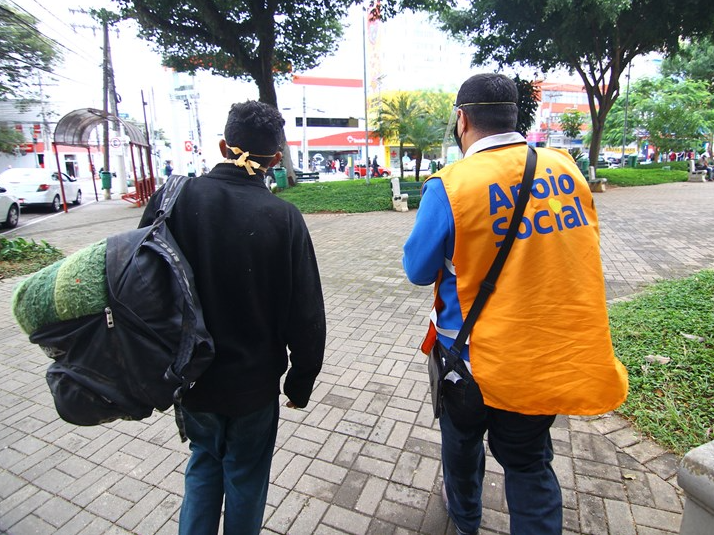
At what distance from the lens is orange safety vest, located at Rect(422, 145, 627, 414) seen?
1.45 m

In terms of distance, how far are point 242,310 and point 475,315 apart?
2.65ft

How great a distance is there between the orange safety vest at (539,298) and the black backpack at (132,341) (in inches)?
36.2

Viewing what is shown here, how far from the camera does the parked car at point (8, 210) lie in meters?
11.4

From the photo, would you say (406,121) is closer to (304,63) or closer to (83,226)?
(304,63)

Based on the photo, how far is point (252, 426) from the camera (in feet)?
5.47

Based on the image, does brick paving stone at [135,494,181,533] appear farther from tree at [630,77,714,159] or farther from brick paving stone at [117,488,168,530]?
tree at [630,77,714,159]

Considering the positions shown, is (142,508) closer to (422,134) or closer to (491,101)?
(491,101)

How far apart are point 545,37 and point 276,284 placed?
18030mm

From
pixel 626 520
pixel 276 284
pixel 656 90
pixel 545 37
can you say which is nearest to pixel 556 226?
pixel 276 284

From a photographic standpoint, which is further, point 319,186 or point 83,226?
point 319,186

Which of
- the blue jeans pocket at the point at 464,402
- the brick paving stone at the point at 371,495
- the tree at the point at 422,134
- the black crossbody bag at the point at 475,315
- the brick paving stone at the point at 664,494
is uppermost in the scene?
the tree at the point at 422,134

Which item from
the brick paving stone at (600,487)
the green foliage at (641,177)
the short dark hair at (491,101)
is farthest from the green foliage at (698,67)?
the short dark hair at (491,101)

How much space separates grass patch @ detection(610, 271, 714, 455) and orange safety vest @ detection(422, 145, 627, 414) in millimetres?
1620

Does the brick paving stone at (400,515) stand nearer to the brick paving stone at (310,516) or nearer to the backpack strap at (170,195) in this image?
the brick paving stone at (310,516)
